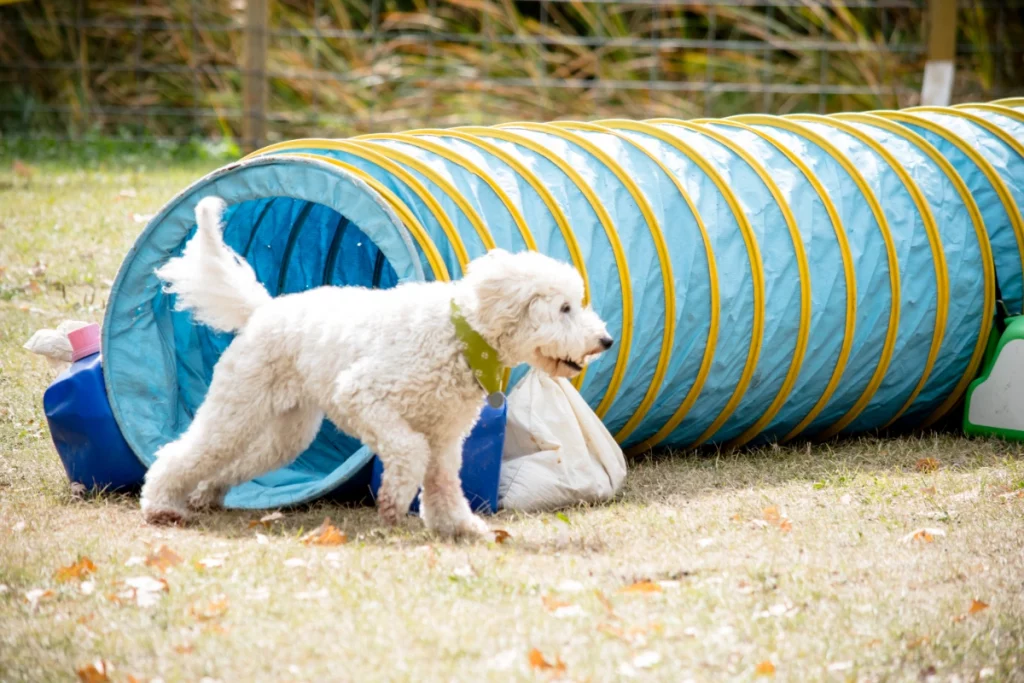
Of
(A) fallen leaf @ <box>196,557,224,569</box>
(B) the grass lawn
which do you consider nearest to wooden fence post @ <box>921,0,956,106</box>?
(B) the grass lawn

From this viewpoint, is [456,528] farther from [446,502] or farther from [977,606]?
[977,606]

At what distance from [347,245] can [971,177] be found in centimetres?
316

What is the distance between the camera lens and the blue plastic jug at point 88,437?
516 cm

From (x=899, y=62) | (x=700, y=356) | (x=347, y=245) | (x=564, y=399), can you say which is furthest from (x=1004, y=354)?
(x=899, y=62)

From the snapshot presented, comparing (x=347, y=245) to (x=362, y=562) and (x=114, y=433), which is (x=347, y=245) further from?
(x=362, y=562)

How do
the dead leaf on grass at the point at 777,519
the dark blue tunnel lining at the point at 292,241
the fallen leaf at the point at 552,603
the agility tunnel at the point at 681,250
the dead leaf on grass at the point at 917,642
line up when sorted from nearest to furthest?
the dead leaf on grass at the point at 917,642 < the fallen leaf at the point at 552,603 < the dead leaf on grass at the point at 777,519 < the agility tunnel at the point at 681,250 < the dark blue tunnel lining at the point at 292,241

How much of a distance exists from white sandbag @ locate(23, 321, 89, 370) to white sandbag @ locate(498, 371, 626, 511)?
1.93 metres

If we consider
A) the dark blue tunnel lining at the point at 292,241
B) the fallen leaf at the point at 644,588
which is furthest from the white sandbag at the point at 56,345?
the fallen leaf at the point at 644,588

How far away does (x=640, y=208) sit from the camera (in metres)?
5.70

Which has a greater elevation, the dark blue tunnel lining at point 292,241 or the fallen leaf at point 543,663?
the dark blue tunnel lining at point 292,241

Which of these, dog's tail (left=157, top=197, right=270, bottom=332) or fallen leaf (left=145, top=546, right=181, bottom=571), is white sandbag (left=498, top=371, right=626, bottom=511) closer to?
dog's tail (left=157, top=197, right=270, bottom=332)

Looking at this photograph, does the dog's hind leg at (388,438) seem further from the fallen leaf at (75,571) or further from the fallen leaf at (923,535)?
the fallen leaf at (923,535)

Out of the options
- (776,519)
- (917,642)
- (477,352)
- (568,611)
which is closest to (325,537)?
(477,352)

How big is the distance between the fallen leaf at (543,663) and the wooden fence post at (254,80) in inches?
352
